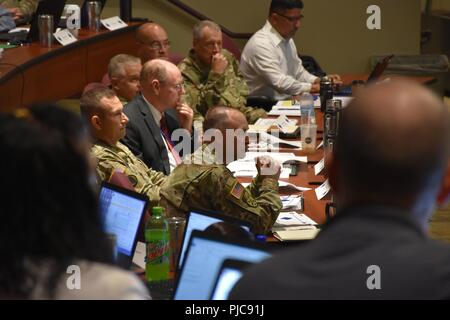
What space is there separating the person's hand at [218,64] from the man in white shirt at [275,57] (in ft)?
2.37

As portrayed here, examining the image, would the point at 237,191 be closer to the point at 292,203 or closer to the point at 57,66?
the point at 292,203

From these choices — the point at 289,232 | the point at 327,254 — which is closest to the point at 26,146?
the point at 327,254

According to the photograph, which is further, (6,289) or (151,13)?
(151,13)

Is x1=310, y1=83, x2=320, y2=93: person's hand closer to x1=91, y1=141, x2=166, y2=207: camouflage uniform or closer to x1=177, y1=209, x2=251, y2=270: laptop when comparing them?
x1=91, y1=141, x2=166, y2=207: camouflage uniform

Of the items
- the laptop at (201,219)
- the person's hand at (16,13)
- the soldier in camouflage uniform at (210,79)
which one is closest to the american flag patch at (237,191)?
the laptop at (201,219)

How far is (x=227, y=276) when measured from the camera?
1897mm

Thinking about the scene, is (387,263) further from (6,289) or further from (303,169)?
(303,169)

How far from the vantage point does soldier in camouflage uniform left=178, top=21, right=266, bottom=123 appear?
6328mm

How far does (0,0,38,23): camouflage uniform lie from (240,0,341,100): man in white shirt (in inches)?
65.9

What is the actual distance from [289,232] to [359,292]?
218 cm

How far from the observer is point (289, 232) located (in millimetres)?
3502

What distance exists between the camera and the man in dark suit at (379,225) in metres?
1.31

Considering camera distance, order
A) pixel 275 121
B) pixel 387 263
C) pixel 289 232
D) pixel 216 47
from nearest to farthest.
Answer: pixel 387 263 → pixel 289 232 → pixel 275 121 → pixel 216 47

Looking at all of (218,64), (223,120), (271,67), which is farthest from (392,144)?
(271,67)
